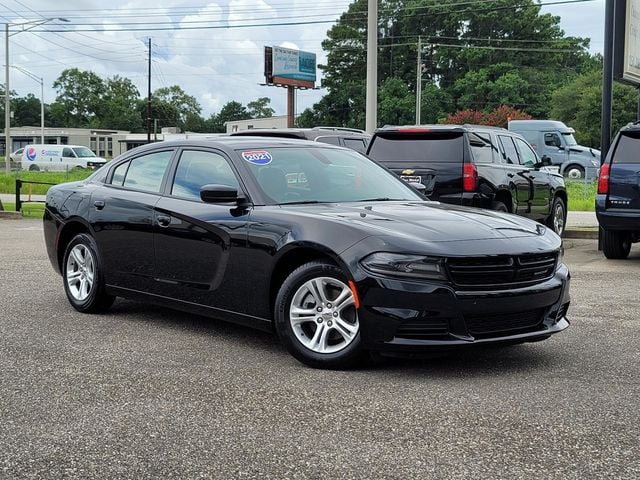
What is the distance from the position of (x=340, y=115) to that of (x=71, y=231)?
88096 millimetres

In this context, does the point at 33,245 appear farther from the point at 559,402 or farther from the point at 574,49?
the point at 574,49

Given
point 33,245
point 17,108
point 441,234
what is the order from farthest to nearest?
point 17,108 → point 33,245 → point 441,234

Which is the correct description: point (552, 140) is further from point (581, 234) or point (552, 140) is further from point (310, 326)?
point (310, 326)

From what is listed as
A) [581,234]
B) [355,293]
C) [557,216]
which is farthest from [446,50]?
[355,293]

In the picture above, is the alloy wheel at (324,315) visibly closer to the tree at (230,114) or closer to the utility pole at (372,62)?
the utility pole at (372,62)

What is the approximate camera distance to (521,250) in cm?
527

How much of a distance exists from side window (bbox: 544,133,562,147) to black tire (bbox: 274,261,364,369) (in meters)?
32.4

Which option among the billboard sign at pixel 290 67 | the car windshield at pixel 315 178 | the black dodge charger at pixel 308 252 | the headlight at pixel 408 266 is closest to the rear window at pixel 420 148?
Answer: the black dodge charger at pixel 308 252

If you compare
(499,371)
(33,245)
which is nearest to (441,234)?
(499,371)

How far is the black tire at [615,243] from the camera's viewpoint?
11.5 m

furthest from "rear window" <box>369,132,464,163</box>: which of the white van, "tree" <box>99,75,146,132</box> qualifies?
"tree" <box>99,75,146,132</box>

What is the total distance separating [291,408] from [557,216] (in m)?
10.7

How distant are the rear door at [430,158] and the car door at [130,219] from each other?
4777 mm

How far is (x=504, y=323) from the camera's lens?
5207 mm
